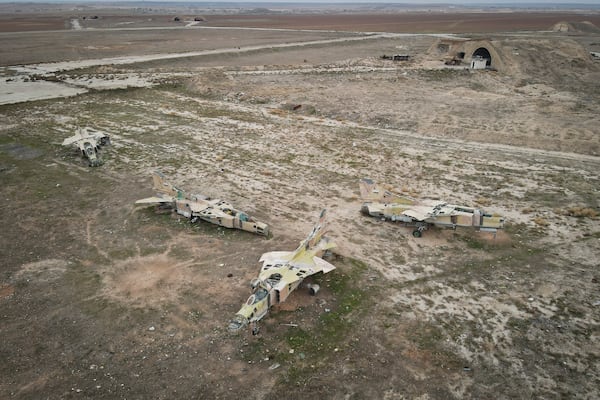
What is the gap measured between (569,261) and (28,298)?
2569 cm

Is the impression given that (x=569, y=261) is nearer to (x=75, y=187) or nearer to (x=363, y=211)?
(x=363, y=211)

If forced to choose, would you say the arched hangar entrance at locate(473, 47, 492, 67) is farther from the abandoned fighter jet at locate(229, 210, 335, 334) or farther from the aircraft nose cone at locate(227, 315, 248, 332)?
the aircraft nose cone at locate(227, 315, 248, 332)

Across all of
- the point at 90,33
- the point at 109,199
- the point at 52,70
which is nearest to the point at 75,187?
the point at 109,199

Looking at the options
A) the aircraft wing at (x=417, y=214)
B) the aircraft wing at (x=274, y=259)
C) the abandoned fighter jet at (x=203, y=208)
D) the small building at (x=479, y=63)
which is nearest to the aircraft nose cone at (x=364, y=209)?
the aircraft wing at (x=417, y=214)

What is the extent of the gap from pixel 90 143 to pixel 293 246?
21624mm

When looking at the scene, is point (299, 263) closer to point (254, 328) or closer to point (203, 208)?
point (254, 328)

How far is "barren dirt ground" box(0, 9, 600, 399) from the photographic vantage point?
1401cm

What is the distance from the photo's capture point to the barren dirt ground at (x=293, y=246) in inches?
551

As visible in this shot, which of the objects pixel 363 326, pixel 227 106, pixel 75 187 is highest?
pixel 227 106

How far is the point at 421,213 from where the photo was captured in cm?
2239

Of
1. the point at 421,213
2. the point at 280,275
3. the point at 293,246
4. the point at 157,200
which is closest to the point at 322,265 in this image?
the point at 280,275

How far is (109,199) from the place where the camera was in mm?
26391

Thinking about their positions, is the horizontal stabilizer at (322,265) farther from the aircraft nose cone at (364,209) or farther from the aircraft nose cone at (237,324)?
the aircraft nose cone at (364,209)

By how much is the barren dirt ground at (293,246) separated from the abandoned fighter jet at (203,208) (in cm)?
69
